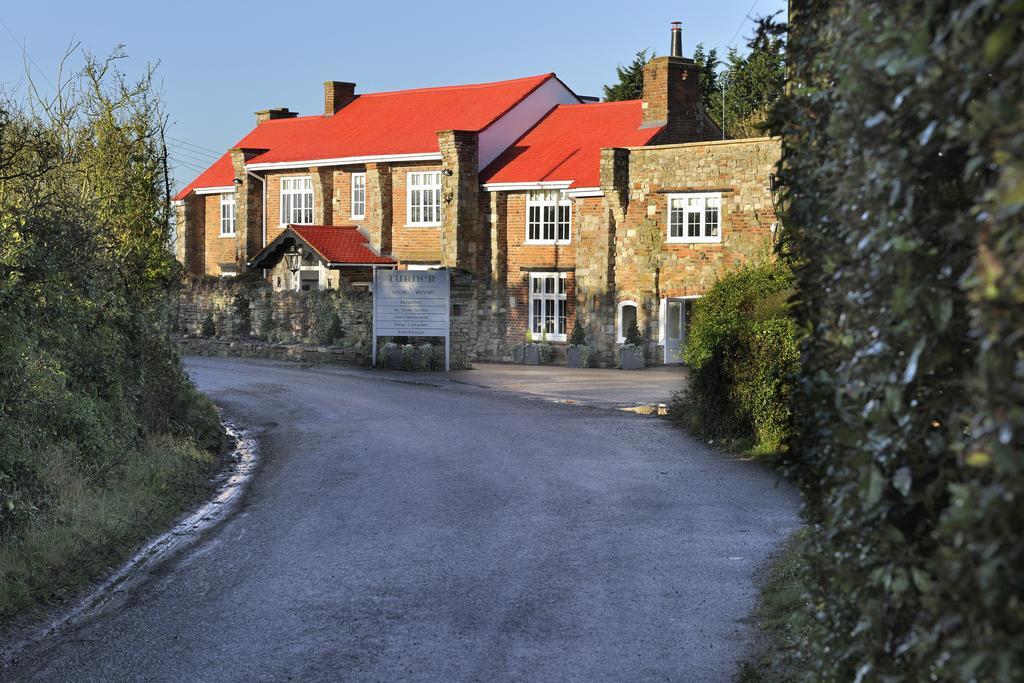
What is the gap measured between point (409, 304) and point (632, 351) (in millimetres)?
8039

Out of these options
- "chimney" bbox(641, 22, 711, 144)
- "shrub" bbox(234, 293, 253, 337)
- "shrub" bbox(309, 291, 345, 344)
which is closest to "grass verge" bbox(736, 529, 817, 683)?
"shrub" bbox(309, 291, 345, 344)

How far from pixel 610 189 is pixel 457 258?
23.2 feet

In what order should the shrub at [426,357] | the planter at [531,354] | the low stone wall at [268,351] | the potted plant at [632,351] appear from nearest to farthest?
the shrub at [426,357], the low stone wall at [268,351], the potted plant at [632,351], the planter at [531,354]

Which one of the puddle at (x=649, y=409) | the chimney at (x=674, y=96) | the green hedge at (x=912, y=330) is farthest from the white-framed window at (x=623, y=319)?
the green hedge at (x=912, y=330)

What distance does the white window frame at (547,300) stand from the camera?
43281mm

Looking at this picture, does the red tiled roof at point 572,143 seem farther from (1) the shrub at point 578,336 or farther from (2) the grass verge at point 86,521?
(2) the grass verge at point 86,521

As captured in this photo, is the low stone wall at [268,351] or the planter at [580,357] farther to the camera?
the planter at [580,357]

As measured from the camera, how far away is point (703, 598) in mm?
9664

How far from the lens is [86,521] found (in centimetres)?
1173

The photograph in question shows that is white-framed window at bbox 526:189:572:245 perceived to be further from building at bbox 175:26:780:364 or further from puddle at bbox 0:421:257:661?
puddle at bbox 0:421:257:661

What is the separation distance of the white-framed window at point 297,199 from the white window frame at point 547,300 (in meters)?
12.6

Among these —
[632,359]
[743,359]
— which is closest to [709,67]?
[632,359]

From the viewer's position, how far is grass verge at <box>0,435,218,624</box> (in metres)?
9.88

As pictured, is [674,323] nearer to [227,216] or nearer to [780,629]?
[227,216]
